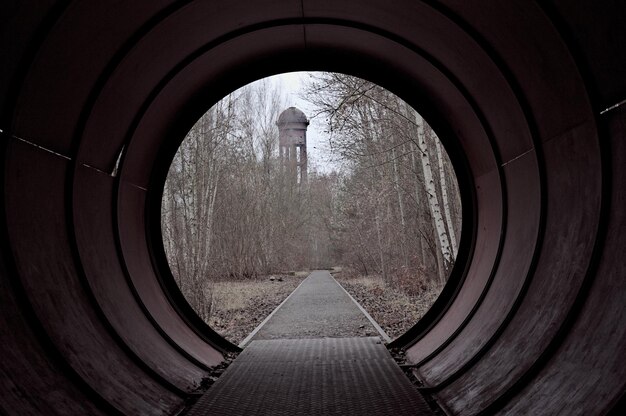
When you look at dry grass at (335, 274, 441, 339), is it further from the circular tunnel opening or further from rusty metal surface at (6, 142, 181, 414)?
rusty metal surface at (6, 142, 181, 414)

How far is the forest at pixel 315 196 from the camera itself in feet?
47.7

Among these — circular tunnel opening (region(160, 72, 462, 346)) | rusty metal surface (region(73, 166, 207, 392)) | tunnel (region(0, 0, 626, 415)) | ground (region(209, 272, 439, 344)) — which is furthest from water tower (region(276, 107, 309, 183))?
rusty metal surface (region(73, 166, 207, 392))

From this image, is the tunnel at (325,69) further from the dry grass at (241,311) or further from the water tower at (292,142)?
the water tower at (292,142)

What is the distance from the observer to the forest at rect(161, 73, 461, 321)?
47.7 ft

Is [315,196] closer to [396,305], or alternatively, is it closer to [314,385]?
[396,305]

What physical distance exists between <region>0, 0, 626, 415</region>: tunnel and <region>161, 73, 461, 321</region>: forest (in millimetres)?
4444

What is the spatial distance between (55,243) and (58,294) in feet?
1.58

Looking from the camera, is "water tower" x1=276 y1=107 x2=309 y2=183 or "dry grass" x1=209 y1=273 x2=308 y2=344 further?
"water tower" x1=276 y1=107 x2=309 y2=183

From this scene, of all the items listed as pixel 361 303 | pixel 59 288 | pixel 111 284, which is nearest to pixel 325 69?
pixel 111 284

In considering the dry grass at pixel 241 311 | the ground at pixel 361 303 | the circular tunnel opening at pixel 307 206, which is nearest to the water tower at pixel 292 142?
→ the circular tunnel opening at pixel 307 206

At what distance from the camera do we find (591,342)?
11.6 feet

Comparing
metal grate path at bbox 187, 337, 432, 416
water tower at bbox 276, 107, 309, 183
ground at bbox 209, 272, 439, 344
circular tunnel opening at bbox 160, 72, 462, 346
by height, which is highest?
water tower at bbox 276, 107, 309, 183

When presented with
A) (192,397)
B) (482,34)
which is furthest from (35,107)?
(482,34)

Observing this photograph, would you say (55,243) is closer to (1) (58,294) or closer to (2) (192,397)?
(1) (58,294)
